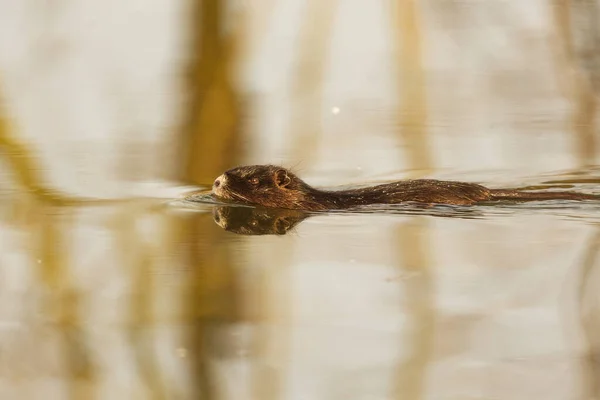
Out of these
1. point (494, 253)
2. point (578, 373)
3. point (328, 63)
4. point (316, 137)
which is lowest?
point (578, 373)

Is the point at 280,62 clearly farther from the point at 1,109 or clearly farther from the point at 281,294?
the point at 281,294

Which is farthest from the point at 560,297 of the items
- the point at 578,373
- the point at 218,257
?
the point at 218,257

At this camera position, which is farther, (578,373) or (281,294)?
(281,294)

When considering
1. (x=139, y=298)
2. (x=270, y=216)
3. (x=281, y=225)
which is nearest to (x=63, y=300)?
(x=139, y=298)

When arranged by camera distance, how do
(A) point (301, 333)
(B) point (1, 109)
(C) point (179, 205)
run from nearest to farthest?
(A) point (301, 333)
(C) point (179, 205)
(B) point (1, 109)

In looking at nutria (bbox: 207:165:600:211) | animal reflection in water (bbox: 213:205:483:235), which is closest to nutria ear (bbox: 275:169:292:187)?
nutria (bbox: 207:165:600:211)

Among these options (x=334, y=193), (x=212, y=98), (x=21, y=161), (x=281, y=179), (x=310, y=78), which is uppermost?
(x=310, y=78)

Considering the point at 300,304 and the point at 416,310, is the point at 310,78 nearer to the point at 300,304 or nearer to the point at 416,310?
the point at 300,304
